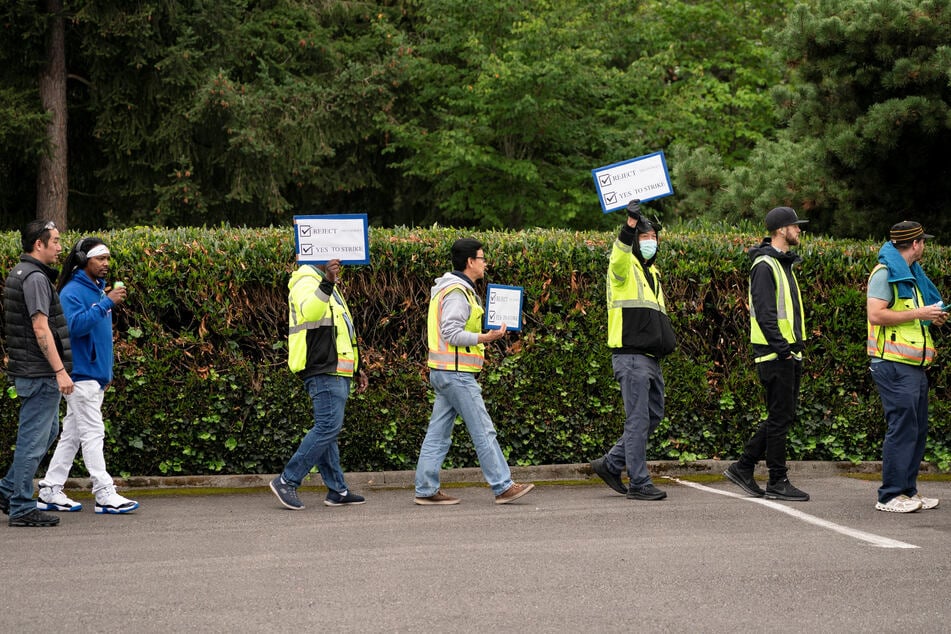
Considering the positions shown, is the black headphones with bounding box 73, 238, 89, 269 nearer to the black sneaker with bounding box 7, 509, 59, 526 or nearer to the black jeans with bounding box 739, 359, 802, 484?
the black sneaker with bounding box 7, 509, 59, 526

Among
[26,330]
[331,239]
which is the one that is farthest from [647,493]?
[26,330]

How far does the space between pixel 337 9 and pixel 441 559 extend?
21.6m

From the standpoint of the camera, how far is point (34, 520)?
24.6 ft

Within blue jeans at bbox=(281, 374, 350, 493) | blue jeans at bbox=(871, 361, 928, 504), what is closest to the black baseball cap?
blue jeans at bbox=(871, 361, 928, 504)

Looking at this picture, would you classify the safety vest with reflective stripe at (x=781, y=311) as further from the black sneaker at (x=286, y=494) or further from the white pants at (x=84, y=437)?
the white pants at (x=84, y=437)

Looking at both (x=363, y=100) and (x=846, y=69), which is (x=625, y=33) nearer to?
(x=363, y=100)

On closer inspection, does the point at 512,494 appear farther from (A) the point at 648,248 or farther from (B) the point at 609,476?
(A) the point at 648,248

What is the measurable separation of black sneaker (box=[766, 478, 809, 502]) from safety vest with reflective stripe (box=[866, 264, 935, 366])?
1.23m

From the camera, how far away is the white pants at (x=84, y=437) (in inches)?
312

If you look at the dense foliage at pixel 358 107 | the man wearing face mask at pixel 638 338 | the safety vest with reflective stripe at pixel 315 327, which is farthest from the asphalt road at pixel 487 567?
the dense foliage at pixel 358 107

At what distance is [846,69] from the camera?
11.8 m

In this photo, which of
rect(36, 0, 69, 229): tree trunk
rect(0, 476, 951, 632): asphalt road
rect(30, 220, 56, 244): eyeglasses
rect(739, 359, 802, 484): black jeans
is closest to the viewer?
rect(0, 476, 951, 632): asphalt road

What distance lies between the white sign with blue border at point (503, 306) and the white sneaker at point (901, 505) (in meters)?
2.95

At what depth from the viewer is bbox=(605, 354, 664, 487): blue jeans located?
8.25 metres
